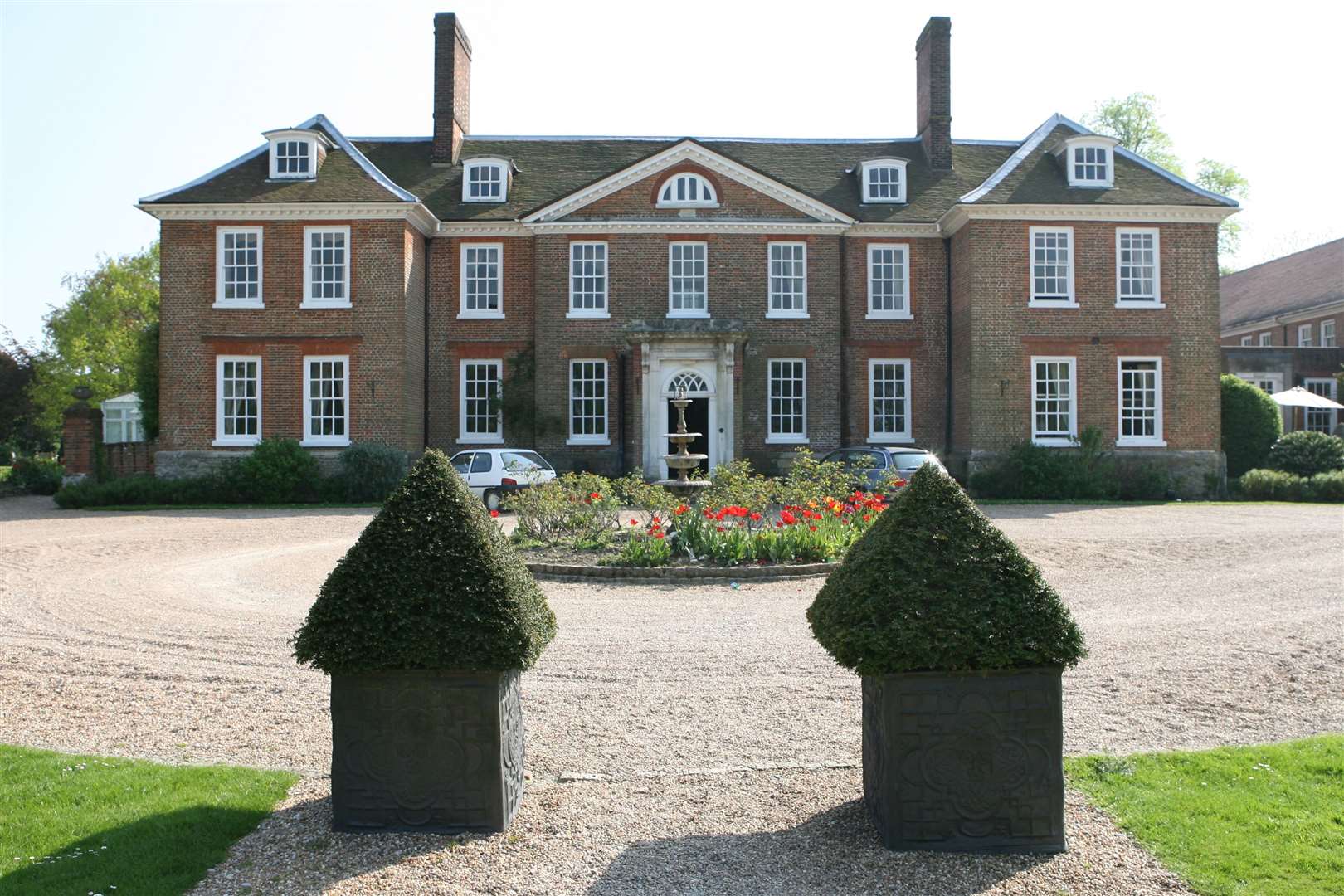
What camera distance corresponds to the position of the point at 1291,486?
79.7ft

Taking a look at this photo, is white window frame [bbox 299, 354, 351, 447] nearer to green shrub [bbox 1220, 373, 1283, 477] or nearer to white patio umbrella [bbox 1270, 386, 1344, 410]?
green shrub [bbox 1220, 373, 1283, 477]

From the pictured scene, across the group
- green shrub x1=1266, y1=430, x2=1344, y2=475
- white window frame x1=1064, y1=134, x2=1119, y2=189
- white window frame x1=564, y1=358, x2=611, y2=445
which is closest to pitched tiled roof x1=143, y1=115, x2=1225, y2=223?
white window frame x1=1064, y1=134, x2=1119, y2=189

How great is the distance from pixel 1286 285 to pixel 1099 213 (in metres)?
26.0

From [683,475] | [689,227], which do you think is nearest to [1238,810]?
[683,475]

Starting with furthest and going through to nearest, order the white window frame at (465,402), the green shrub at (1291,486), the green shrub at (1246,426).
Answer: the white window frame at (465,402) → the green shrub at (1246,426) → the green shrub at (1291,486)

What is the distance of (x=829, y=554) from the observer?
1275cm

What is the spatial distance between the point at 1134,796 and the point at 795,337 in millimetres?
22157

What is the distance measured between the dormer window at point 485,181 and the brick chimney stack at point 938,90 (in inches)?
486

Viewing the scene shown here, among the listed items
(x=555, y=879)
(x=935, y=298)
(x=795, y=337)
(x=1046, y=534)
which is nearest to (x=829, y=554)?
(x=1046, y=534)

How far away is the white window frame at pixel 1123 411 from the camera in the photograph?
25203mm

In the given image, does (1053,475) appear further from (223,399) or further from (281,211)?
(223,399)

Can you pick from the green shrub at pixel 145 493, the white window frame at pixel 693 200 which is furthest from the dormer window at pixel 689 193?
the green shrub at pixel 145 493

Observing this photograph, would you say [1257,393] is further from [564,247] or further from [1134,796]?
[1134,796]

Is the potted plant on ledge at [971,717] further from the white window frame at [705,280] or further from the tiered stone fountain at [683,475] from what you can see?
the white window frame at [705,280]
